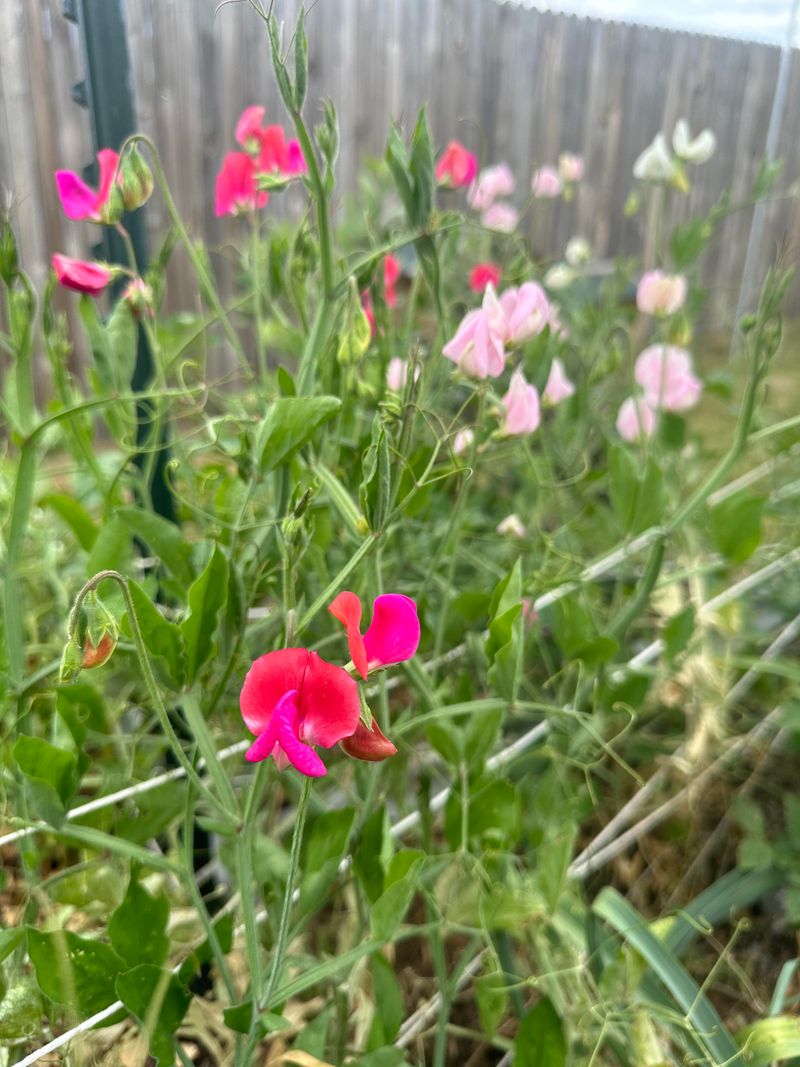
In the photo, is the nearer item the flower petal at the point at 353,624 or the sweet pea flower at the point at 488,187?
the flower petal at the point at 353,624

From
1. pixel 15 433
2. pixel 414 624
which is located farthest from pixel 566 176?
pixel 414 624

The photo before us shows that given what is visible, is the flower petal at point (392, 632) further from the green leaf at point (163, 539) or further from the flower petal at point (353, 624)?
the green leaf at point (163, 539)

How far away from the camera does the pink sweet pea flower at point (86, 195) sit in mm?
636

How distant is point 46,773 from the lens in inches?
20.3

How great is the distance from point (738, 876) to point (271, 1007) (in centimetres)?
68

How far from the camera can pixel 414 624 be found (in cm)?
42

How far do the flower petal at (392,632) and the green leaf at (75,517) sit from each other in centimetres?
37

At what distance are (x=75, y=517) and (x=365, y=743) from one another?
0.41 meters

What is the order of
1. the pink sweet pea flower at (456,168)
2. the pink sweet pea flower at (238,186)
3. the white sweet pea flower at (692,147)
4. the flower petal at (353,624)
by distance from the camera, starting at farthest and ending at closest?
the white sweet pea flower at (692,147), the pink sweet pea flower at (456,168), the pink sweet pea flower at (238,186), the flower petal at (353,624)

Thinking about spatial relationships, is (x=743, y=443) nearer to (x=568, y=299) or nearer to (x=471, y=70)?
(x=568, y=299)

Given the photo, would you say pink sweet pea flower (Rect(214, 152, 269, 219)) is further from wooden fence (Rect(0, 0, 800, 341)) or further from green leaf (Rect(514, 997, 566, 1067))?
green leaf (Rect(514, 997, 566, 1067))

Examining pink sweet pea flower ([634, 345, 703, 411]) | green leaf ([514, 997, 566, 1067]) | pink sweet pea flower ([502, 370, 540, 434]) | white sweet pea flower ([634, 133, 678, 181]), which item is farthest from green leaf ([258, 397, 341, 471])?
white sweet pea flower ([634, 133, 678, 181])

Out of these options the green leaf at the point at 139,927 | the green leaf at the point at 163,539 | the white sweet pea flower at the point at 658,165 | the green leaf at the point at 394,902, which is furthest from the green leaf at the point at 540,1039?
the white sweet pea flower at the point at 658,165

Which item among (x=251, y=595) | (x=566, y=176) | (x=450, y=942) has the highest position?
(x=566, y=176)
